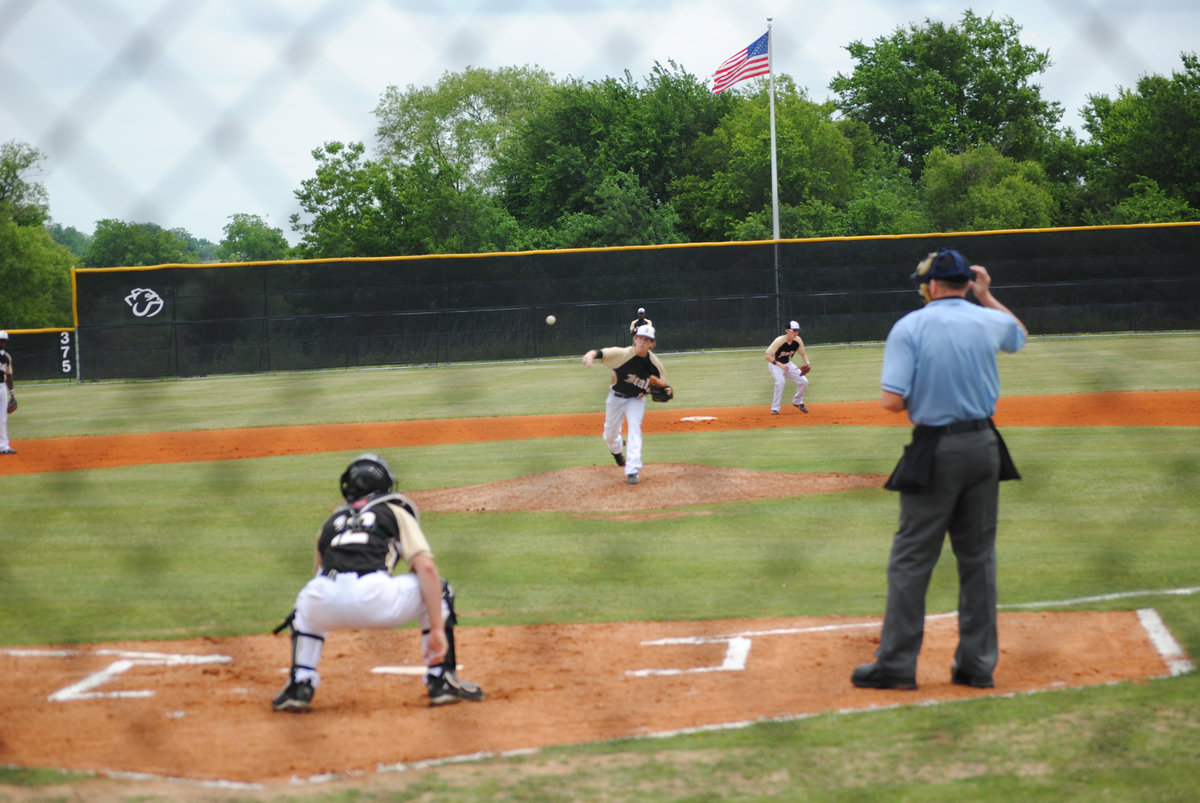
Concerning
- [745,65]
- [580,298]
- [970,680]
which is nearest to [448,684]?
[970,680]

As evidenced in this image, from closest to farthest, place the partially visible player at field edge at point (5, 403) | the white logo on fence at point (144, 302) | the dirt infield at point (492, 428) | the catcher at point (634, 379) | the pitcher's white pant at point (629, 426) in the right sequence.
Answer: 1. the pitcher's white pant at point (629, 426)
2. the catcher at point (634, 379)
3. the dirt infield at point (492, 428)
4. the partially visible player at field edge at point (5, 403)
5. the white logo on fence at point (144, 302)

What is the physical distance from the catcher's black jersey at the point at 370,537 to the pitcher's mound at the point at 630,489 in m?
5.03

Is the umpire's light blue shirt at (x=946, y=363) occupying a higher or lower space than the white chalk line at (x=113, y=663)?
higher

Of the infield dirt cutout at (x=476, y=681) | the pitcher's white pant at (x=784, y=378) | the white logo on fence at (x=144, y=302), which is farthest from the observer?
the white logo on fence at (x=144, y=302)

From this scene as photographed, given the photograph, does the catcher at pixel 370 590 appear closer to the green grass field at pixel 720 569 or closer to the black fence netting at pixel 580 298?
the green grass field at pixel 720 569

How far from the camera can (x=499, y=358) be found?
29125 millimetres

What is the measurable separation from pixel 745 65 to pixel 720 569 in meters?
16.5

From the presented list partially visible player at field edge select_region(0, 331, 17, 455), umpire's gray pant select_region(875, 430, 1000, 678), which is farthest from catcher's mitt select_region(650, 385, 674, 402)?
partially visible player at field edge select_region(0, 331, 17, 455)

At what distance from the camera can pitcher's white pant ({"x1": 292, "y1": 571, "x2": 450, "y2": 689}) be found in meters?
4.61

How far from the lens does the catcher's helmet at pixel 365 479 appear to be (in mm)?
4761

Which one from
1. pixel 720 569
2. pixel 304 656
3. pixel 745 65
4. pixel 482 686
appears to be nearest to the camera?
pixel 304 656

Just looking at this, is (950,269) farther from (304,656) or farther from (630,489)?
(630,489)

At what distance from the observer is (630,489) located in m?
10.4

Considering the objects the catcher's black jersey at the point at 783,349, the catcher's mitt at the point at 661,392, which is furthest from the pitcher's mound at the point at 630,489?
the catcher's black jersey at the point at 783,349
